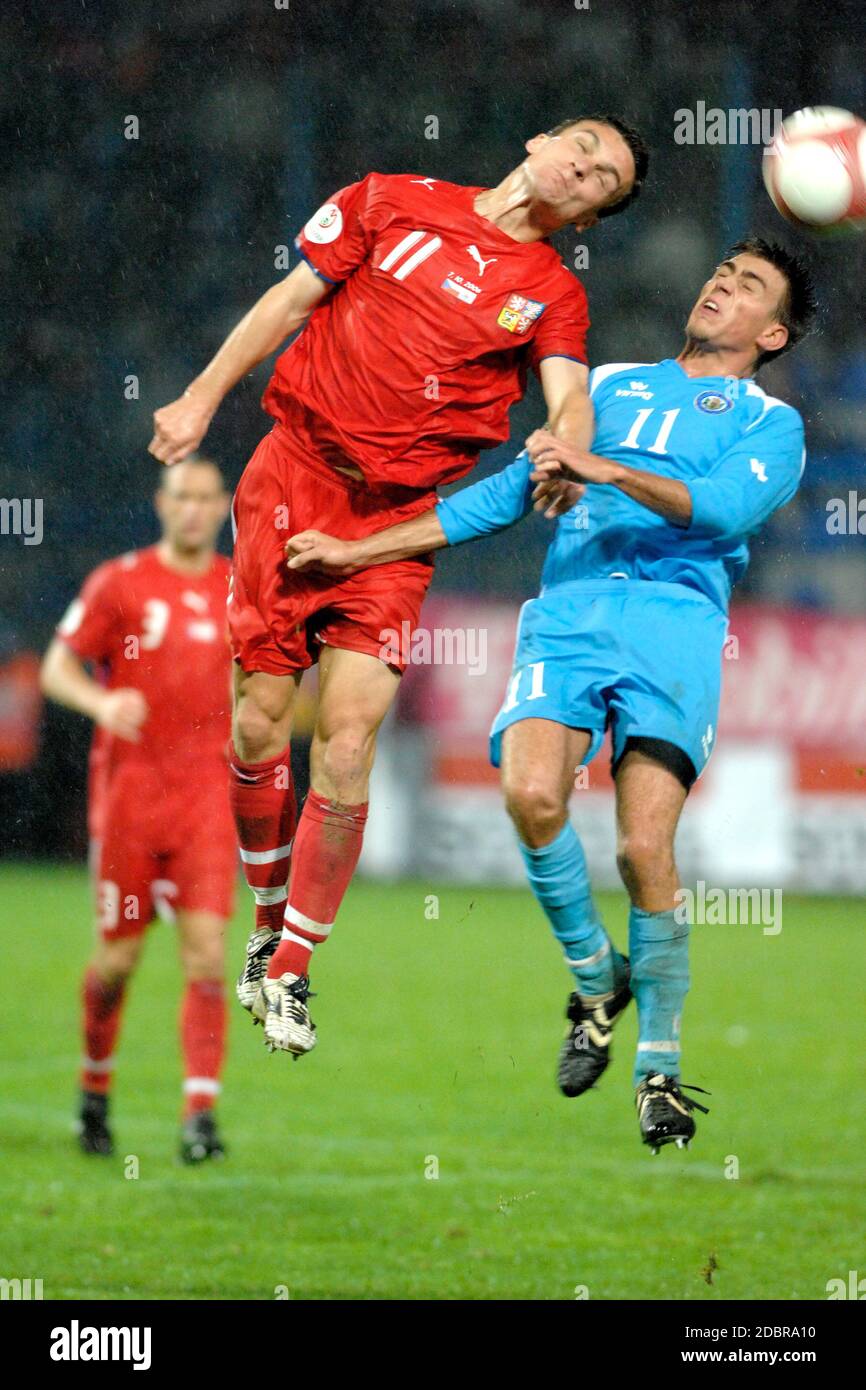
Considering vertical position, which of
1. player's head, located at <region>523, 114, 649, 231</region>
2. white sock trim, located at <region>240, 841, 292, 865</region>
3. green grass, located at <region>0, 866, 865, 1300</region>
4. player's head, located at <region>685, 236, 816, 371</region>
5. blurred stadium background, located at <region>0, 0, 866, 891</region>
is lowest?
green grass, located at <region>0, 866, 865, 1300</region>

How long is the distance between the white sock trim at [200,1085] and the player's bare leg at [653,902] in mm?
3850

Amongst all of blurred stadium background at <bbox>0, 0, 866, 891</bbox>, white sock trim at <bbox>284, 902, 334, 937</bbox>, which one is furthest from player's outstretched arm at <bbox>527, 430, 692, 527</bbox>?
blurred stadium background at <bbox>0, 0, 866, 891</bbox>

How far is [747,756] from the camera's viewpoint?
15.0 meters

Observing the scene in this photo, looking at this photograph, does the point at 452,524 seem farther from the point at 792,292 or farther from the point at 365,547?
the point at 792,292

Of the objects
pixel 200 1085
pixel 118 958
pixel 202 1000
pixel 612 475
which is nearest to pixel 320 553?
pixel 612 475

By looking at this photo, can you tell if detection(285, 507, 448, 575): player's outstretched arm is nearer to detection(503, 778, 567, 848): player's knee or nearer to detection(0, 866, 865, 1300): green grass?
detection(503, 778, 567, 848): player's knee

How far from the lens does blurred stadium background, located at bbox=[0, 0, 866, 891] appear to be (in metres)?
15.0

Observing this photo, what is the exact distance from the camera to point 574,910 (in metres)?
4.80

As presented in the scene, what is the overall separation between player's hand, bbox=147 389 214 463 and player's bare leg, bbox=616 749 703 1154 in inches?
52.5

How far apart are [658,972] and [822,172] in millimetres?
2106

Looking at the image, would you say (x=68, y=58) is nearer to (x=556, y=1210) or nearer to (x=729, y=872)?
(x=729, y=872)

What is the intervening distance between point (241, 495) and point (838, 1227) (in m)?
4.53
